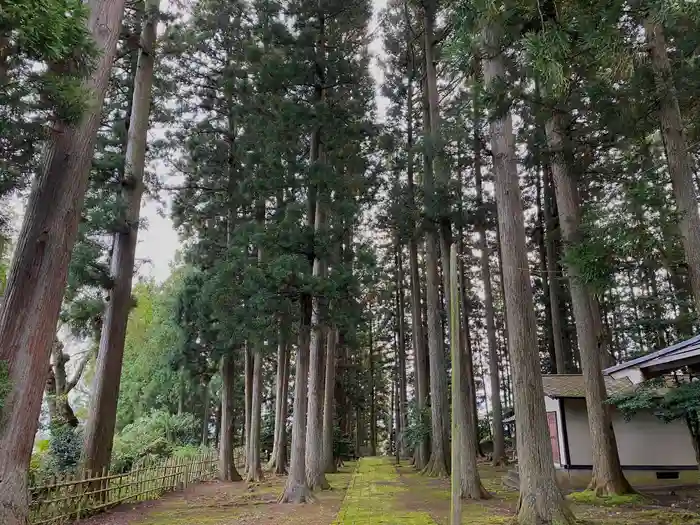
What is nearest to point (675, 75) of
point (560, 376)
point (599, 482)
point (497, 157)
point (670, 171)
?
point (670, 171)

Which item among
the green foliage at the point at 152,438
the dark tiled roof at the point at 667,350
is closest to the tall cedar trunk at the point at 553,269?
the dark tiled roof at the point at 667,350

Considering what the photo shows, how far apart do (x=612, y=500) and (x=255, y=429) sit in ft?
30.7

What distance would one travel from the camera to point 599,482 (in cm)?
898

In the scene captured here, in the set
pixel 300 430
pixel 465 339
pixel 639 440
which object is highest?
pixel 465 339

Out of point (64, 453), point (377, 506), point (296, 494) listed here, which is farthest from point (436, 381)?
point (64, 453)

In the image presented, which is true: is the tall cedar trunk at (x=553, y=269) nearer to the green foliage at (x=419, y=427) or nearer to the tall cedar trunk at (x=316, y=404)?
the green foliage at (x=419, y=427)

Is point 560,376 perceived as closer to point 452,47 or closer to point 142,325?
point 452,47

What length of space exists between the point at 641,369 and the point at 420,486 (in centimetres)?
681

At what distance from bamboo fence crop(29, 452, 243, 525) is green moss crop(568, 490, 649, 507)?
28.5 ft

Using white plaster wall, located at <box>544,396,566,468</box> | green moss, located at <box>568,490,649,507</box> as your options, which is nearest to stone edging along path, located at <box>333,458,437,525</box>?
green moss, located at <box>568,490,649,507</box>

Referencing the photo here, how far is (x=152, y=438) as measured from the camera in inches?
619

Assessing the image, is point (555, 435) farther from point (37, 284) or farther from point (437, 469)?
point (37, 284)

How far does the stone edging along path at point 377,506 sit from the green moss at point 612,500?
10.3 ft

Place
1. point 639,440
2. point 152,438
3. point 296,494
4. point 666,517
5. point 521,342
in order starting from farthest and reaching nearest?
point 152,438 < point 639,440 < point 296,494 < point 666,517 < point 521,342
